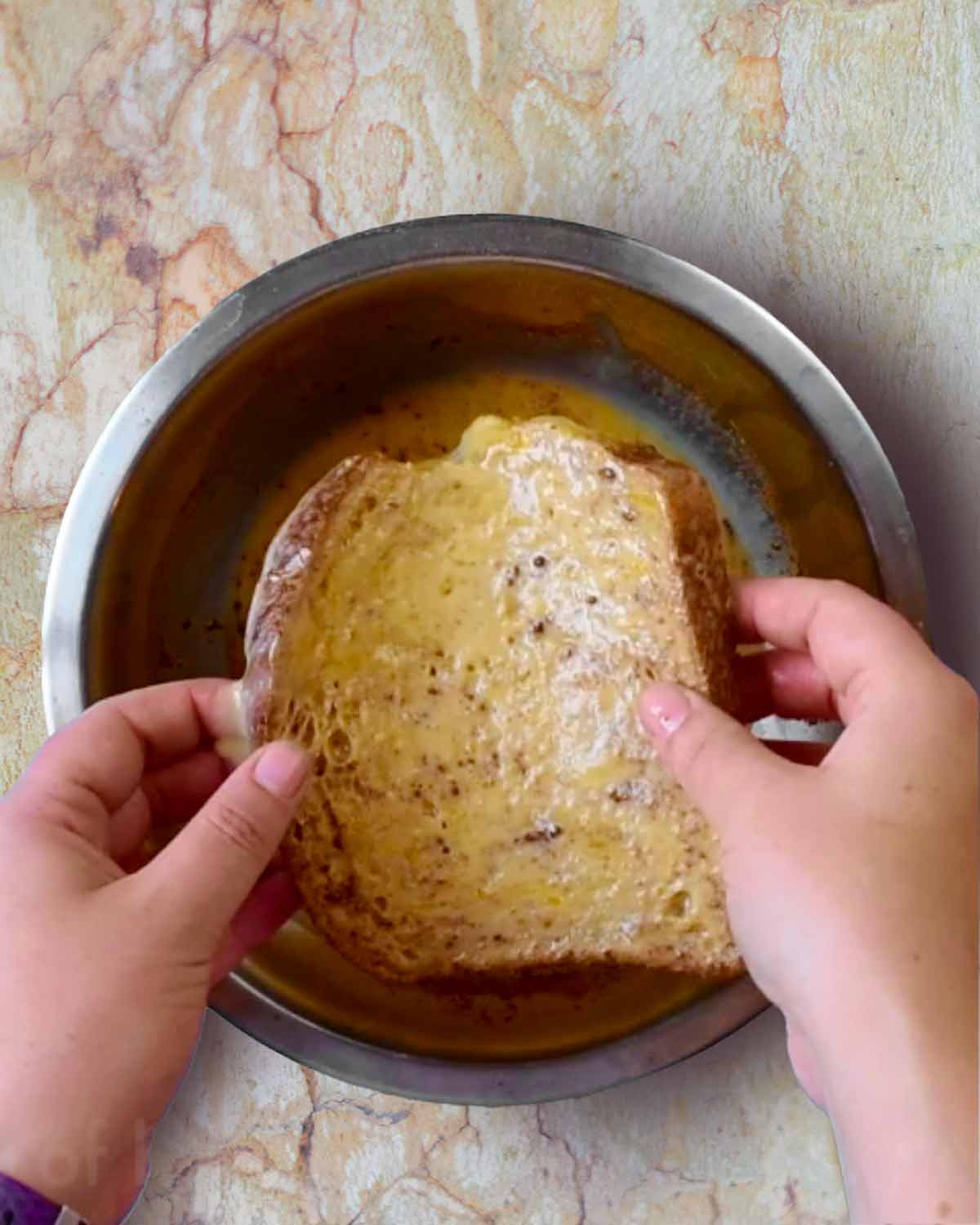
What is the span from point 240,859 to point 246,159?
0.66 metres

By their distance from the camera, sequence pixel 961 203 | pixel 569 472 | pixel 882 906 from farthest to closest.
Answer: pixel 961 203, pixel 569 472, pixel 882 906

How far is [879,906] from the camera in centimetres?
58

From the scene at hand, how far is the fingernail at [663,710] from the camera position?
27.7 inches

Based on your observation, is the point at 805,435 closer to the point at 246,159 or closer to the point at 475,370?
the point at 475,370

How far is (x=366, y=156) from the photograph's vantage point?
956 millimetres

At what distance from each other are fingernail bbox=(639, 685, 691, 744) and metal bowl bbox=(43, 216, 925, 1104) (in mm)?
205

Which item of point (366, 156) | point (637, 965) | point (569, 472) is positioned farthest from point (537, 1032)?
point (366, 156)

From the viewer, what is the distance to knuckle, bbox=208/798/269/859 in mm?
635

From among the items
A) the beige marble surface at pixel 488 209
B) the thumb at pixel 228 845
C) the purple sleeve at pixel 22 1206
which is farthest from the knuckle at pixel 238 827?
the beige marble surface at pixel 488 209

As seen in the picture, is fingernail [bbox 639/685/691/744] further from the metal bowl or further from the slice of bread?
the metal bowl

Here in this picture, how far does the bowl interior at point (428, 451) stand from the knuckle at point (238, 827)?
19 cm

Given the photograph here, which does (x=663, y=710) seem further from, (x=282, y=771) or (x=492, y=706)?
(x=282, y=771)

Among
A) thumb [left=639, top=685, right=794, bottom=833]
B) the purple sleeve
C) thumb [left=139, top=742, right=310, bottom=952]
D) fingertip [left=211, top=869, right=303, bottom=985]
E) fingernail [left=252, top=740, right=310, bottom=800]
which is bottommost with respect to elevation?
the purple sleeve

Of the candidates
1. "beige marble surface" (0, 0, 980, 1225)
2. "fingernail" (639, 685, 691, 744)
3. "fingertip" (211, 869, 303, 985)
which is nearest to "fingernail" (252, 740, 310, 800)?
"fingertip" (211, 869, 303, 985)
